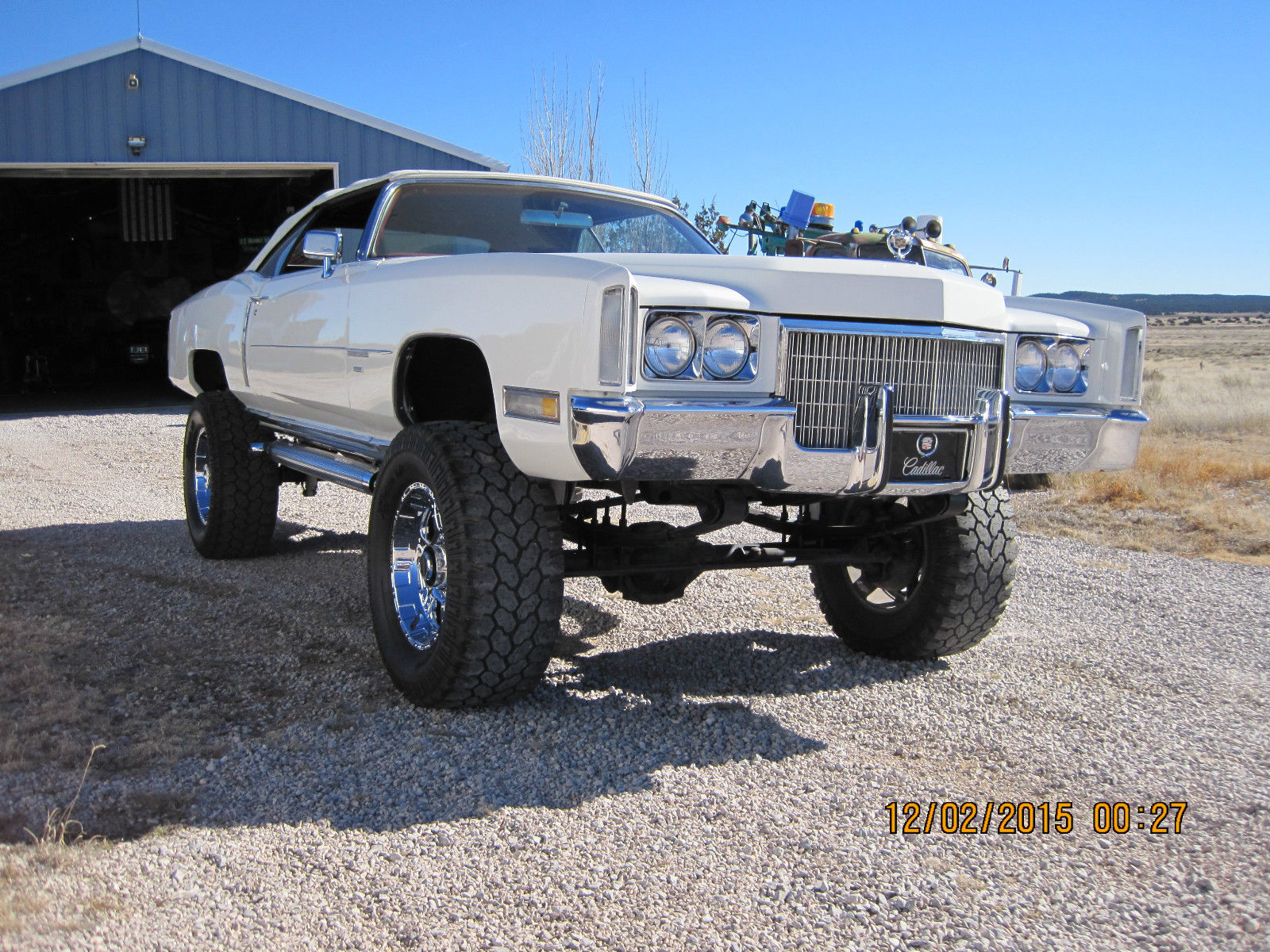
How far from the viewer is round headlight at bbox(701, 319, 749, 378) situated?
279 centimetres

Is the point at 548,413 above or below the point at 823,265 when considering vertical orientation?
below

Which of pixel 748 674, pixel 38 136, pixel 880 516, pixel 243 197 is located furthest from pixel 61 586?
pixel 243 197

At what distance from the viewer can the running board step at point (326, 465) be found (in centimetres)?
405

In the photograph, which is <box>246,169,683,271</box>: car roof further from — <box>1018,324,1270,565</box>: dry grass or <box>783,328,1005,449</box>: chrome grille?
<box>1018,324,1270,565</box>: dry grass

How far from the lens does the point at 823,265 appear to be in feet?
9.75

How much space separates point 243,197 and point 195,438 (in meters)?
15.0

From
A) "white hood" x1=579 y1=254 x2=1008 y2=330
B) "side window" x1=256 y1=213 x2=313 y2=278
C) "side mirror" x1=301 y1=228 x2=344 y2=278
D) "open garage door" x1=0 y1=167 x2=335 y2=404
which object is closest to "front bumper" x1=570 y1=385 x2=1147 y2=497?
"white hood" x1=579 y1=254 x2=1008 y2=330

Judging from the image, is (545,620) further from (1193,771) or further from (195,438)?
(195,438)

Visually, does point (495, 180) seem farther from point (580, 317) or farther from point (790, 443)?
point (790, 443)

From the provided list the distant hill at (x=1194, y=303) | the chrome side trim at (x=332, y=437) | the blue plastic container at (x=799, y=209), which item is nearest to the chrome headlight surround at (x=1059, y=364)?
the chrome side trim at (x=332, y=437)

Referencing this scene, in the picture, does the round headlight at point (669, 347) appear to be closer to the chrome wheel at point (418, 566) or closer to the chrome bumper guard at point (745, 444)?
the chrome bumper guard at point (745, 444)

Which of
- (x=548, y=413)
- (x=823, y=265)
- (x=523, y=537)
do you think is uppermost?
(x=823, y=265)

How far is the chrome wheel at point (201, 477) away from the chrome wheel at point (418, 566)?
2.60 metres

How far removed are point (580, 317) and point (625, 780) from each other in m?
1.20
